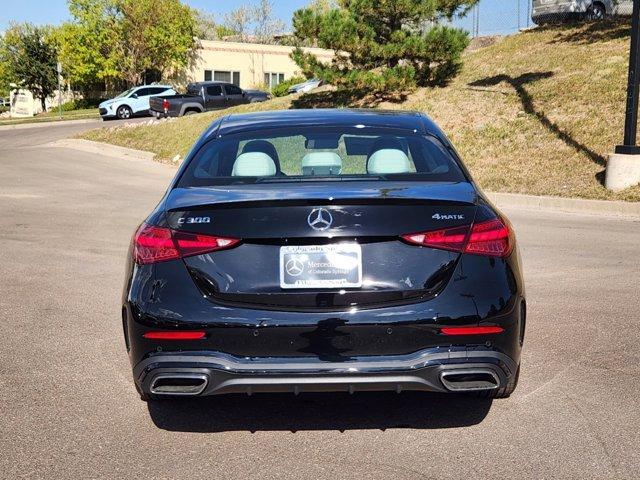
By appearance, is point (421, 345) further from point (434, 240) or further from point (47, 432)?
point (47, 432)

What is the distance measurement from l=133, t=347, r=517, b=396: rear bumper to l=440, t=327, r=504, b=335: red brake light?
73 mm

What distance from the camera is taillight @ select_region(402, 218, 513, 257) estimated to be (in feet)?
12.2

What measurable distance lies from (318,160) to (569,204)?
937cm

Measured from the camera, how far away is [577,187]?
47.5 ft

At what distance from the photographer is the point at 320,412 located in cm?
449

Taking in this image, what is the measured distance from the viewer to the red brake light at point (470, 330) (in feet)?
12.1

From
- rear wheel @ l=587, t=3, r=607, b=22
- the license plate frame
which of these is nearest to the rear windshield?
the license plate frame

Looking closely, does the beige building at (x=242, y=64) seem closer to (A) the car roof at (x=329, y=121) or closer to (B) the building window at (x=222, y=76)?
(B) the building window at (x=222, y=76)

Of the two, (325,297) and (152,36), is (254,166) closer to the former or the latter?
(325,297)

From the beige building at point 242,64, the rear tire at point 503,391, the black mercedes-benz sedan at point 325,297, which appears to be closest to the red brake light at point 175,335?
the black mercedes-benz sedan at point 325,297

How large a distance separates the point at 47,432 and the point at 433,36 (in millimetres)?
21173

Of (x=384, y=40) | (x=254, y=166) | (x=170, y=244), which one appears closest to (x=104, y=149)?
(x=384, y=40)

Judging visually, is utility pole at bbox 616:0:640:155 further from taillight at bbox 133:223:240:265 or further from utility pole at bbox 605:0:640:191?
taillight at bbox 133:223:240:265

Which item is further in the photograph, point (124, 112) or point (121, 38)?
point (121, 38)
